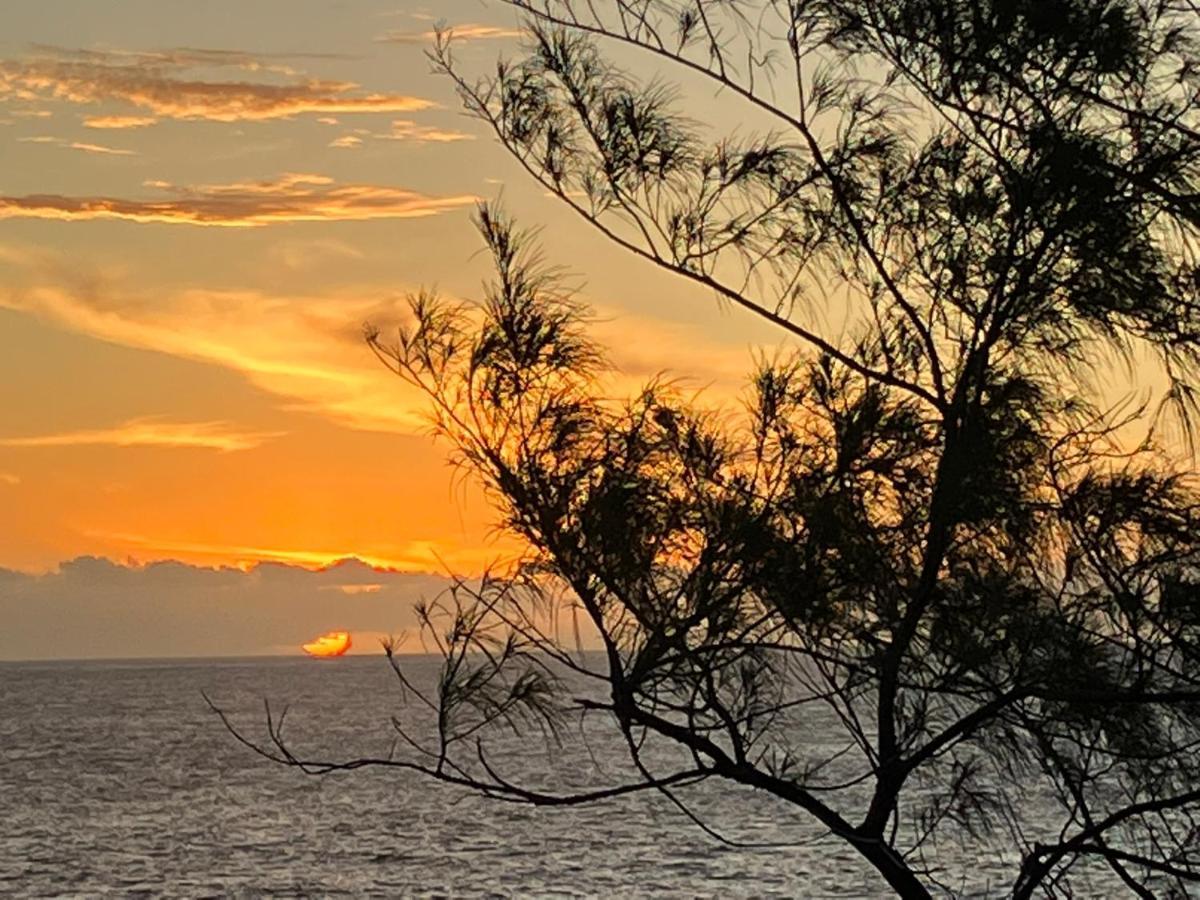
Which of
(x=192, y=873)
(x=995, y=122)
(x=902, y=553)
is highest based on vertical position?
(x=995, y=122)

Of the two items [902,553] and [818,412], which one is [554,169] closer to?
[818,412]

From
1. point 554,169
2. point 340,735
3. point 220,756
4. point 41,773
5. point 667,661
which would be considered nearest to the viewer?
point 667,661

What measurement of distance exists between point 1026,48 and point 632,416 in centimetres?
191

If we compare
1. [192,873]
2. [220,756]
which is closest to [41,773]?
[220,756]

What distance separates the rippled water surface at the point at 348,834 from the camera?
104ft

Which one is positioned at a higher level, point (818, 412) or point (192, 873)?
point (818, 412)

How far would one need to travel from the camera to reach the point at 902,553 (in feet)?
20.4

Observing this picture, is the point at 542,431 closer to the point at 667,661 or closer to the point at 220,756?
the point at 667,661

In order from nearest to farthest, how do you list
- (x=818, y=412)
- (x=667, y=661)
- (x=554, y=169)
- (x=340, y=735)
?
(x=667, y=661) → (x=818, y=412) → (x=554, y=169) → (x=340, y=735)

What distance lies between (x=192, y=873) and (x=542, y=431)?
95.8ft

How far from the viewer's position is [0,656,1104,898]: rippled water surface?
3178cm

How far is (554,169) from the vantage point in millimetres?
6969

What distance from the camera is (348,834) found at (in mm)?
40344

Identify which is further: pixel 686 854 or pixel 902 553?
pixel 686 854
